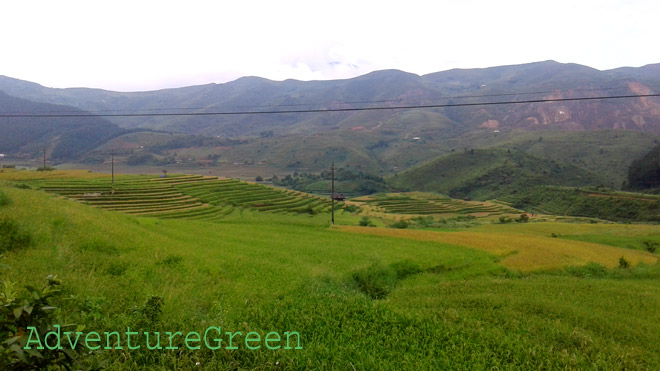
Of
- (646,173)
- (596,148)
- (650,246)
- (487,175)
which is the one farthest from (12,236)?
(596,148)

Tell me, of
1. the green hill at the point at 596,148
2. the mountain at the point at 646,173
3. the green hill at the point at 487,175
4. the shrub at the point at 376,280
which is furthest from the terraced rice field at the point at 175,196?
the green hill at the point at 596,148

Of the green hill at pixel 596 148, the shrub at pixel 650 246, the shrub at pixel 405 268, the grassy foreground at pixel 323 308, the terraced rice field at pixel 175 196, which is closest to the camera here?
the grassy foreground at pixel 323 308

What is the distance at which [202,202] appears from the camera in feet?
154

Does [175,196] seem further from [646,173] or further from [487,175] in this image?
[646,173]

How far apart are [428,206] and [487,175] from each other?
1602 inches

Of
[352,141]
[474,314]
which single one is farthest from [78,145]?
[474,314]

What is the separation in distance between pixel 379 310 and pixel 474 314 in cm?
202

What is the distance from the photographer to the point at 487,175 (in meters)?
107

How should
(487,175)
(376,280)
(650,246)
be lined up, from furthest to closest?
(487,175)
(650,246)
(376,280)

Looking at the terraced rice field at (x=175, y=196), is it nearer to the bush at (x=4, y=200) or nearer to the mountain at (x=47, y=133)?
the bush at (x=4, y=200)

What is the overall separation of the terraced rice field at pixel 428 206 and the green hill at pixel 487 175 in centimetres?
2121

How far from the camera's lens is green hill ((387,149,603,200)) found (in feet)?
333

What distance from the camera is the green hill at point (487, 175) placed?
4001 inches

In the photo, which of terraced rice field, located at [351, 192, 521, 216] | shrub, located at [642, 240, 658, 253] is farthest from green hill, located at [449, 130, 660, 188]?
shrub, located at [642, 240, 658, 253]
